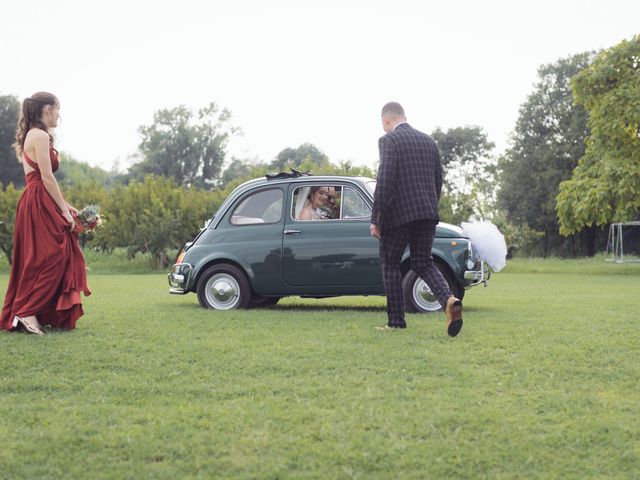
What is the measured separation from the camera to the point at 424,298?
399 inches

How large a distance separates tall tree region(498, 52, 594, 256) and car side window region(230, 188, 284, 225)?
44.3 m

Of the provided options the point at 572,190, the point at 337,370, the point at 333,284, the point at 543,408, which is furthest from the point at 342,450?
the point at 572,190

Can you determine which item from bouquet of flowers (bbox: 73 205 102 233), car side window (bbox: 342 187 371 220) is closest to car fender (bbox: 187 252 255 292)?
car side window (bbox: 342 187 371 220)

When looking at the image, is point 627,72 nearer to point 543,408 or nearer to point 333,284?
point 333,284

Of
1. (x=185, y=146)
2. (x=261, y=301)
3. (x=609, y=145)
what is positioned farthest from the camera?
(x=185, y=146)

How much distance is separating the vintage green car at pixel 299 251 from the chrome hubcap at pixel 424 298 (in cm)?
1

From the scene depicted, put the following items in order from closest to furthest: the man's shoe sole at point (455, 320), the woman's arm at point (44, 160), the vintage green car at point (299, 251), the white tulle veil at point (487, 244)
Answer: the man's shoe sole at point (455, 320)
the woman's arm at point (44, 160)
the vintage green car at point (299, 251)
the white tulle veil at point (487, 244)

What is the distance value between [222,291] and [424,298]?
2.69 metres

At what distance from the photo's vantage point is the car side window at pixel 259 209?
10.9 m

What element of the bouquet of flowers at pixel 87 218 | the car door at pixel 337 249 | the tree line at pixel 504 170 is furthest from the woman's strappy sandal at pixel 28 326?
the tree line at pixel 504 170

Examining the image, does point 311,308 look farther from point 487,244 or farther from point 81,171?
point 81,171

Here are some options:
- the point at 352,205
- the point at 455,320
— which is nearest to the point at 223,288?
the point at 352,205

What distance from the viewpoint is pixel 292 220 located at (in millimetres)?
10719

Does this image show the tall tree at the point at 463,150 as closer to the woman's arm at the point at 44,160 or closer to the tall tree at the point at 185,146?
the tall tree at the point at 185,146
